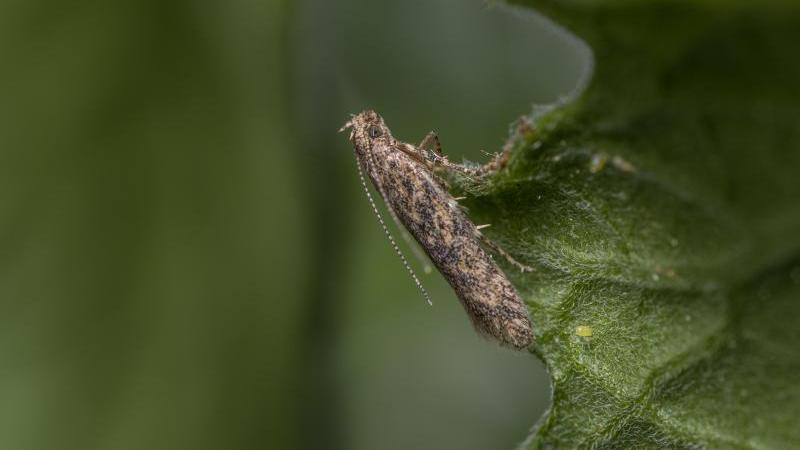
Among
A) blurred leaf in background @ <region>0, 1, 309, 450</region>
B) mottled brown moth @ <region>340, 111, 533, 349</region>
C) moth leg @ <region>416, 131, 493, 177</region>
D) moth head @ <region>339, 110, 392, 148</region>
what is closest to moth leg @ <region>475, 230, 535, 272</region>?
mottled brown moth @ <region>340, 111, 533, 349</region>

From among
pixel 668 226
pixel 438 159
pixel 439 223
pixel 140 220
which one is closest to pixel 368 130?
pixel 438 159

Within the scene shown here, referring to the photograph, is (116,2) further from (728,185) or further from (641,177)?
(728,185)

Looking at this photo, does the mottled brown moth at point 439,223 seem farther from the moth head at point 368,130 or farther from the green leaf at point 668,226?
the green leaf at point 668,226

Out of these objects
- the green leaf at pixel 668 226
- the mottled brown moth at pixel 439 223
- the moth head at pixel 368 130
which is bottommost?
the green leaf at pixel 668 226

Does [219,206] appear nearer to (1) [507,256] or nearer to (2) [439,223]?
(2) [439,223]

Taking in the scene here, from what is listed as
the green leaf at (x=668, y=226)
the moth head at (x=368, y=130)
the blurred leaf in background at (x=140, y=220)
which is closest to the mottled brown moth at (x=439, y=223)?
the moth head at (x=368, y=130)

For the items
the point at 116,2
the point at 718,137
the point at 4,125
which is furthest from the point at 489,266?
the point at 4,125
